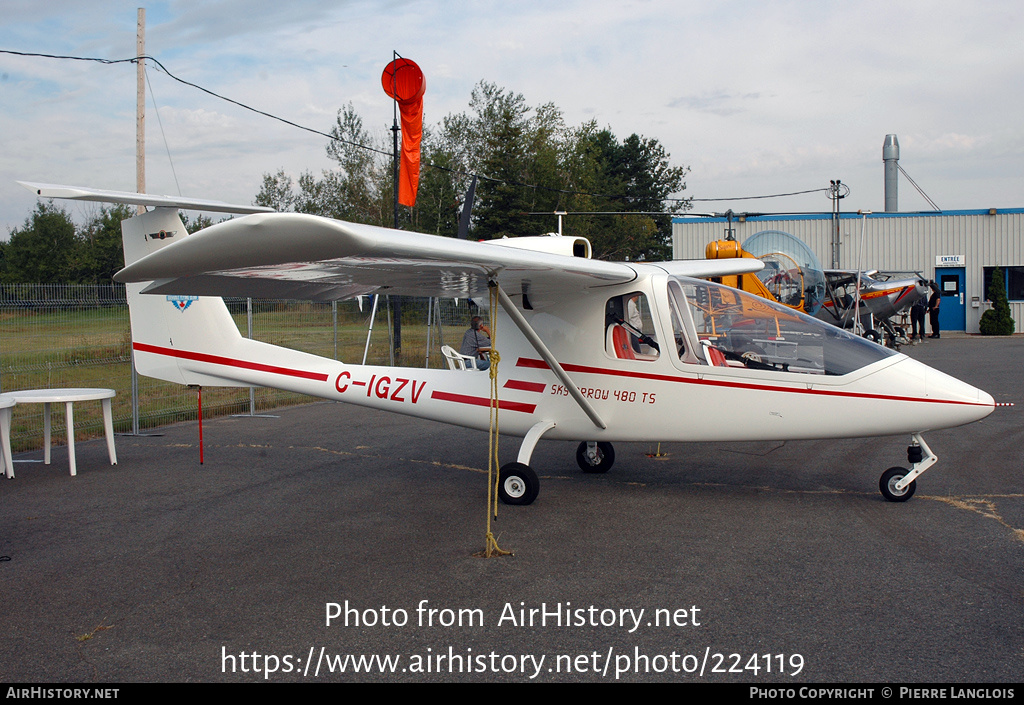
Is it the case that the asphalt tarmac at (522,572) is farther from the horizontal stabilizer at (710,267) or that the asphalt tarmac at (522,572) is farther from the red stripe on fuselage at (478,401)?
the horizontal stabilizer at (710,267)

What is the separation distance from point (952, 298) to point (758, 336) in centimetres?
3166

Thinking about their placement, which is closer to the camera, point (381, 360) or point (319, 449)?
point (319, 449)

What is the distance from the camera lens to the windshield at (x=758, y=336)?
19.9ft

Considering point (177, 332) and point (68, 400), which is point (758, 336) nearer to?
point (177, 332)

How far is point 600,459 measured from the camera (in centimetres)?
777

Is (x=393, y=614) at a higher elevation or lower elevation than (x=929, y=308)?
lower

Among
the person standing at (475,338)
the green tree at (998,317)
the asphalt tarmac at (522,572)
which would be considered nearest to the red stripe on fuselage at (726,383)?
the asphalt tarmac at (522,572)

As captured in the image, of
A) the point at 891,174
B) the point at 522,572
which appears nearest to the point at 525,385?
the point at 522,572

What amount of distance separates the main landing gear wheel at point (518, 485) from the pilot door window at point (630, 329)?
52.7 inches

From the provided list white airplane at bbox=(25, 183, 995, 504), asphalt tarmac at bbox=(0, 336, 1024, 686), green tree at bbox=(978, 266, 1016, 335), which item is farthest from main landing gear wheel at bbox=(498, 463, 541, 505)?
green tree at bbox=(978, 266, 1016, 335)

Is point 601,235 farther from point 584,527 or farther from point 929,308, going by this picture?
point 584,527
